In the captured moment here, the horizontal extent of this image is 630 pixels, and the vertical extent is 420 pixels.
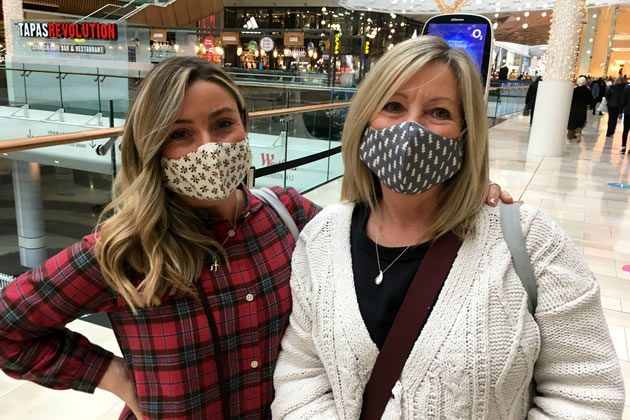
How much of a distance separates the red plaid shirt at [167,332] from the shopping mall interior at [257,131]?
1.61ft

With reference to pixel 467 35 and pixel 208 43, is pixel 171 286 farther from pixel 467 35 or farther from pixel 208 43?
pixel 208 43

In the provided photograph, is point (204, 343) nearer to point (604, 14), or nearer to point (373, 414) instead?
point (373, 414)

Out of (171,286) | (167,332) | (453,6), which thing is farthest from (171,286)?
(453,6)

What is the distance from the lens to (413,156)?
3.63 ft

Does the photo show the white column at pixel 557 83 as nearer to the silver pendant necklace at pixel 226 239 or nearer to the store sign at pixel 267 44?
the silver pendant necklace at pixel 226 239

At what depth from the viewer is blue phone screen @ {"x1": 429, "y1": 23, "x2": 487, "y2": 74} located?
4.60 meters

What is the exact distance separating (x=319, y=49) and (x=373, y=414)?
86.9 feet

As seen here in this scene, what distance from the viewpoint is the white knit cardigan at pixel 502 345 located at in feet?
3.35

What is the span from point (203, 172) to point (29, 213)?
311 centimetres

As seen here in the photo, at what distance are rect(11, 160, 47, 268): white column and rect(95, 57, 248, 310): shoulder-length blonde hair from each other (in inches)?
107

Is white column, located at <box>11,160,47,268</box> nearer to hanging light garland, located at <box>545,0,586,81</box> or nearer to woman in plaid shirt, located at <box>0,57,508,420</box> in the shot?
woman in plaid shirt, located at <box>0,57,508,420</box>

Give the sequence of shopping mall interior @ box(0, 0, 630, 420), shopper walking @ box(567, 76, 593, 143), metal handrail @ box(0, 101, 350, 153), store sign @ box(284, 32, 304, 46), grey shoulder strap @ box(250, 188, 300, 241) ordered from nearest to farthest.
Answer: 1. grey shoulder strap @ box(250, 188, 300, 241)
2. metal handrail @ box(0, 101, 350, 153)
3. shopping mall interior @ box(0, 0, 630, 420)
4. shopper walking @ box(567, 76, 593, 143)
5. store sign @ box(284, 32, 304, 46)

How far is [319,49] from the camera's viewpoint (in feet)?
85.8

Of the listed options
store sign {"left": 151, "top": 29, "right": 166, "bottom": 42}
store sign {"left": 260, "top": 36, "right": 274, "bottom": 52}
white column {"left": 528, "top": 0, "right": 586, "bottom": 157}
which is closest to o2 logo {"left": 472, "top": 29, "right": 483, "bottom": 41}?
white column {"left": 528, "top": 0, "right": 586, "bottom": 157}
